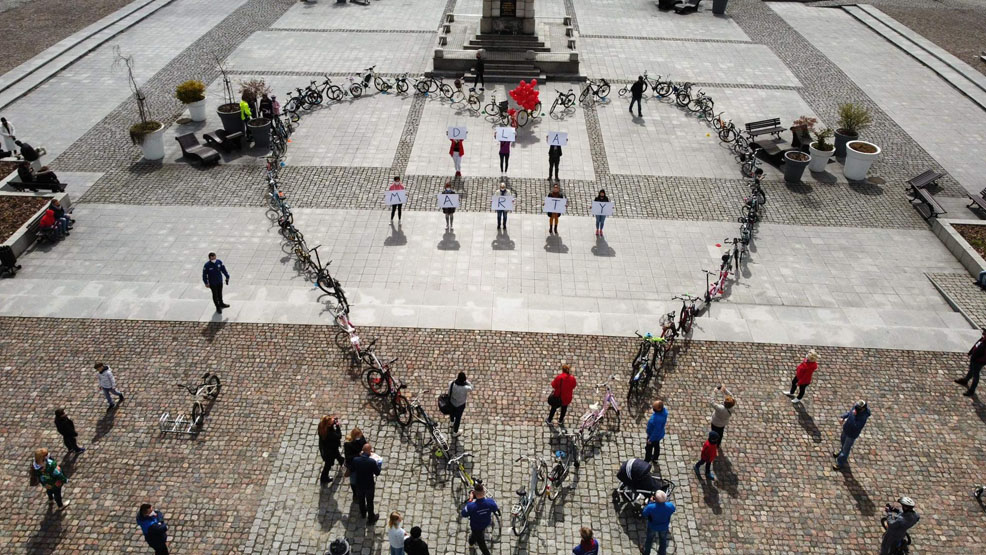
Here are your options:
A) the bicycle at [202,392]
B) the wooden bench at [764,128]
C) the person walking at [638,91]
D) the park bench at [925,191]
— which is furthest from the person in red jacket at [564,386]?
the person walking at [638,91]

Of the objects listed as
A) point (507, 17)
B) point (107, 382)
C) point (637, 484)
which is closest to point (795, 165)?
point (637, 484)

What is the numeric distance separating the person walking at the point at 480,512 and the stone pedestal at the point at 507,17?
75.4ft

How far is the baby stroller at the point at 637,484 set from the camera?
10422 millimetres

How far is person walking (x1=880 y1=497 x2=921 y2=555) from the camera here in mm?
9758

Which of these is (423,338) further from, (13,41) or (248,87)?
(13,41)

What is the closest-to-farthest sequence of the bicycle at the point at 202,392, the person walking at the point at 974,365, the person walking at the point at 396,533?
the person walking at the point at 396,533, the bicycle at the point at 202,392, the person walking at the point at 974,365

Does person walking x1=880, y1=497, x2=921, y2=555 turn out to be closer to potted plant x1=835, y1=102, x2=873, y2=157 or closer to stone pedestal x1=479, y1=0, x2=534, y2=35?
potted plant x1=835, y1=102, x2=873, y2=157

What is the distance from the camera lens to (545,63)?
27469 millimetres

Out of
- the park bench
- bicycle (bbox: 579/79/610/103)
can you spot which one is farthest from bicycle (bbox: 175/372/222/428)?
the park bench

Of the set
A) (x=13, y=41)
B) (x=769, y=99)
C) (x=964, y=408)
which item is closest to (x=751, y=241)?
(x=964, y=408)

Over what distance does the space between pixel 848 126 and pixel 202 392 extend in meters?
20.0

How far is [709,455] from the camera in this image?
438 inches

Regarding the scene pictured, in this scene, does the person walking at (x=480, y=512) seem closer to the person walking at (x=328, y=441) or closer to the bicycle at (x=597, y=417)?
the person walking at (x=328, y=441)

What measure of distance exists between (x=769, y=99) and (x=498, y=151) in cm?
1138
